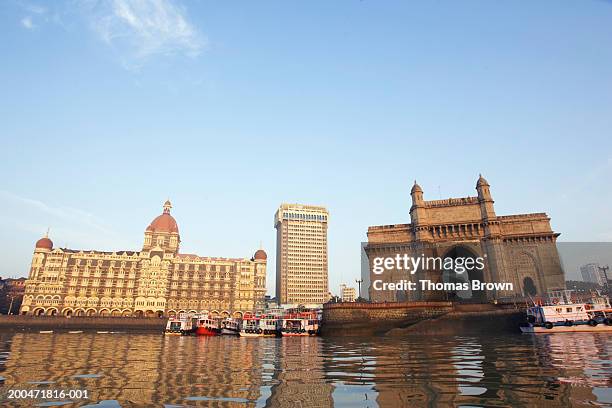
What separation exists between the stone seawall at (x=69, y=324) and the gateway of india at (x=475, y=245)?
48.9 meters

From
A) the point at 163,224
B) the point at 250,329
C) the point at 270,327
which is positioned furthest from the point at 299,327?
the point at 163,224

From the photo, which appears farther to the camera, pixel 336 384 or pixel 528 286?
pixel 528 286

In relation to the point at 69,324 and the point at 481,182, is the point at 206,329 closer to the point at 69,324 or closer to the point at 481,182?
the point at 69,324

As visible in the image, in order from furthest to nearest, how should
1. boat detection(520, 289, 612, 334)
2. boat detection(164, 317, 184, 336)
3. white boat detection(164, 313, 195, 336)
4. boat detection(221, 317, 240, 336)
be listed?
1. boat detection(221, 317, 240, 336)
2. white boat detection(164, 313, 195, 336)
3. boat detection(164, 317, 184, 336)
4. boat detection(520, 289, 612, 334)

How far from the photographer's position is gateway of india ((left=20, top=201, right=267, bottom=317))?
3629 inches

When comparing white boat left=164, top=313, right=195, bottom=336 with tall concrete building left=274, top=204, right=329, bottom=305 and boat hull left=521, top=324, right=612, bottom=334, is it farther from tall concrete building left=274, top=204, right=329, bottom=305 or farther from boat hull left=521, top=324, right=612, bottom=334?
tall concrete building left=274, top=204, right=329, bottom=305

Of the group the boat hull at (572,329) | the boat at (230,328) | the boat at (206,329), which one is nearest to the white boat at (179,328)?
the boat at (206,329)

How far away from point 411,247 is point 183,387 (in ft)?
199

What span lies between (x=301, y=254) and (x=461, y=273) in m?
108

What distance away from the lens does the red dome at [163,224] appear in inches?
4227

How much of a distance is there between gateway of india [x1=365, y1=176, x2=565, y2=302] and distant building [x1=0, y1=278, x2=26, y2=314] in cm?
10834

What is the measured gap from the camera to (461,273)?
65.7 m

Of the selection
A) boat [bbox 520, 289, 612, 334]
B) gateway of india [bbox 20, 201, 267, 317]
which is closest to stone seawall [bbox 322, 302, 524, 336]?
boat [bbox 520, 289, 612, 334]

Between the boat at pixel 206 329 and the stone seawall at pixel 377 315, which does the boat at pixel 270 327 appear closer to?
the boat at pixel 206 329
